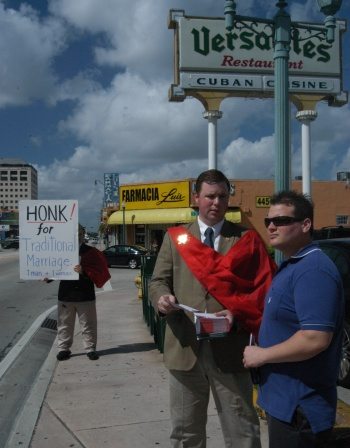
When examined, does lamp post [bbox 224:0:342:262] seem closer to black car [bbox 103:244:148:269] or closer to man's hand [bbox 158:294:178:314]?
man's hand [bbox 158:294:178:314]

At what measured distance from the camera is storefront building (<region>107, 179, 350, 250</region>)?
1340 inches

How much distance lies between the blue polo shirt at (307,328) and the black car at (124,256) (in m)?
27.0

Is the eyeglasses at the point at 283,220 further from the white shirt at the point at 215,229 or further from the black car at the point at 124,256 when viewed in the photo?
the black car at the point at 124,256

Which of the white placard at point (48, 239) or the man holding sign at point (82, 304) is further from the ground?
the white placard at point (48, 239)

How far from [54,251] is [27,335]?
2985 mm

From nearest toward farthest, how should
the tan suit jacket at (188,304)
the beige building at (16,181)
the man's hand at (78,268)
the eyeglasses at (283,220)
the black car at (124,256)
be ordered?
the eyeglasses at (283,220) < the tan suit jacket at (188,304) < the man's hand at (78,268) < the black car at (124,256) < the beige building at (16,181)

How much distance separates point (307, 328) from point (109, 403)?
3517mm

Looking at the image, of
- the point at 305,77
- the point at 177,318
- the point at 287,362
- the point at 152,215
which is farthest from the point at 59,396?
the point at 152,215

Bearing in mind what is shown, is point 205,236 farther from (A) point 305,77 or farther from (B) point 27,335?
(A) point 305,77

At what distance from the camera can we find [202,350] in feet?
9.60

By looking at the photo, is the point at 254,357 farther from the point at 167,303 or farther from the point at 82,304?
the point at 82,304

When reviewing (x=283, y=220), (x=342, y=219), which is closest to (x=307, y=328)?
(x=283, y=220)

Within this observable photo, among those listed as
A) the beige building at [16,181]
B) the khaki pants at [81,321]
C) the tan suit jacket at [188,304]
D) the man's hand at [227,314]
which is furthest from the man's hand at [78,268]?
the beige building at [16,181]

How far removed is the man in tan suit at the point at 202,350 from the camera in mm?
2859
